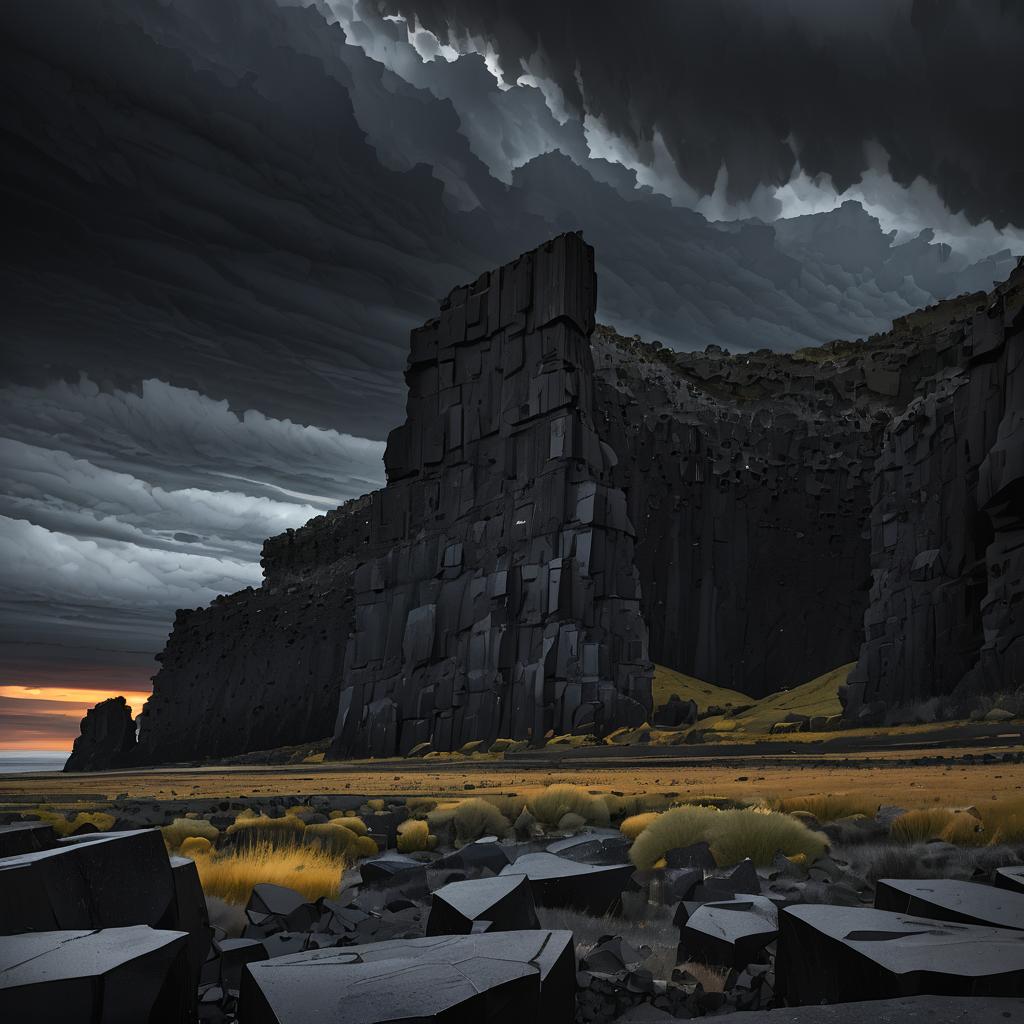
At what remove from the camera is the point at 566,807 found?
12.4 metres

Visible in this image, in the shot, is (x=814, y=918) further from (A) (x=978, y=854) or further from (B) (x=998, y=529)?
(B) (x=998, y=529)

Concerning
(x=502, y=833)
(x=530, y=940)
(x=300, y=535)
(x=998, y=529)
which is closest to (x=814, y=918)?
(x=530, y=940)

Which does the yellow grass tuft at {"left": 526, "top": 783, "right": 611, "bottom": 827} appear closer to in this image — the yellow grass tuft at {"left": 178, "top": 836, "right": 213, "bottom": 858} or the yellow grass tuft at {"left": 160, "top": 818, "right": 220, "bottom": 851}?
the yellow grass tuft at {"left": 160, "top": 818, "right": 220, "bottom": 851}

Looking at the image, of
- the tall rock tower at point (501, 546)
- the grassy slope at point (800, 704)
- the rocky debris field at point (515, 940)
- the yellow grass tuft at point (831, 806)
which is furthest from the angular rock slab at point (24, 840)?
Answer: the grassy slope at point (800, 704)

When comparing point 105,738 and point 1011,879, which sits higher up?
point 1011,879

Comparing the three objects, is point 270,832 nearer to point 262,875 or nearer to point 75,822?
point 262,875

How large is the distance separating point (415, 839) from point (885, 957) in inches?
294

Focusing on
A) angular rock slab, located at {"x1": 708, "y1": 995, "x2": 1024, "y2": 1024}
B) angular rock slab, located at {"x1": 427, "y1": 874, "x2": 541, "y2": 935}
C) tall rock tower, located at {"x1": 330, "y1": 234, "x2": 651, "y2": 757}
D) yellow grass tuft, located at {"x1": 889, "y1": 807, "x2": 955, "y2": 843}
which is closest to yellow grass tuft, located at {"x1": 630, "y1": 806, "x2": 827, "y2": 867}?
yellow grass tuft, located at {"x1": 889, "y1": 807, "x2": 955, "y2": 843}

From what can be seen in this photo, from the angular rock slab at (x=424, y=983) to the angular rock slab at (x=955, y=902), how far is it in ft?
7.15

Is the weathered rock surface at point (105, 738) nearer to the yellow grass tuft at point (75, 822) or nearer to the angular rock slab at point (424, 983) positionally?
the yellow grass tuft at point (75, 822)

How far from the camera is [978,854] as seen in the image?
756 centimetres

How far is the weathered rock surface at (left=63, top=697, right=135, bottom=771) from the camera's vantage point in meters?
100

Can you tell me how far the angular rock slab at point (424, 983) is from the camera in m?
3.07

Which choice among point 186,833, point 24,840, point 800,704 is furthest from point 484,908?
point 800,704
